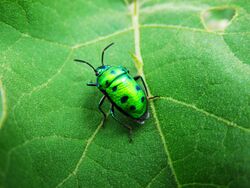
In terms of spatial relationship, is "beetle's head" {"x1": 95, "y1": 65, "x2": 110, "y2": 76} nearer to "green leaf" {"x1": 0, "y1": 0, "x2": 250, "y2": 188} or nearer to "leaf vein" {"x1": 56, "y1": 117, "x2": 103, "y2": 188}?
"green leaf" {"x1": 0, "y1": 0, "x2": 250, "y2": 188}

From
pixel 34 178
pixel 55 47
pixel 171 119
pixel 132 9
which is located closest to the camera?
pixel 34 178

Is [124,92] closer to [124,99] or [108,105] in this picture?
[124,99]

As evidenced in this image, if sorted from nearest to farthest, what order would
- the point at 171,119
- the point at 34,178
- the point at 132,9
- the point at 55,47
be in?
the point at 34,178
the point at 171,119
the point at 55,47
the point at 132,9

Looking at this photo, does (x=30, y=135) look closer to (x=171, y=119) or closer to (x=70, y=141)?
(x=70, y=141)

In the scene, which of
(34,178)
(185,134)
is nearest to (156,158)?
(185,134)

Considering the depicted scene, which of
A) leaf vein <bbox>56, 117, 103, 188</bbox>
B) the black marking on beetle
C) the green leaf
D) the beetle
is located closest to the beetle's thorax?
the beetle

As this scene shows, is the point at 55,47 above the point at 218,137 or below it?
above
